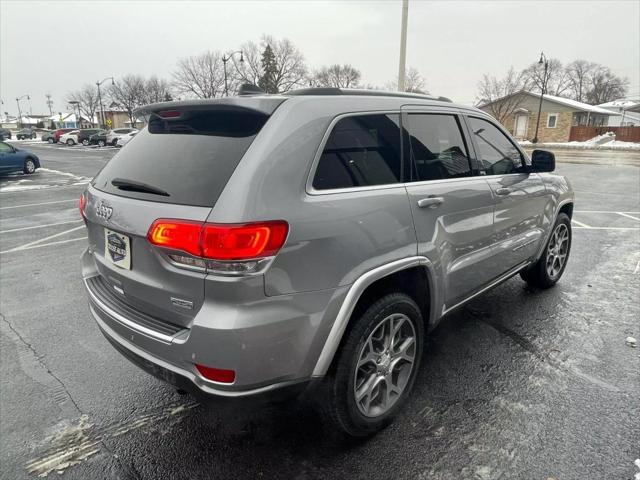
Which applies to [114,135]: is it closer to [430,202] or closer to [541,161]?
[541,161]

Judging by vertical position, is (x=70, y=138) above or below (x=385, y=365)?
below

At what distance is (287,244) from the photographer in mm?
1872

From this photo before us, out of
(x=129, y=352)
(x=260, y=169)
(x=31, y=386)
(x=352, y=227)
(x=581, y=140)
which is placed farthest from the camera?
(x=581, y=140)

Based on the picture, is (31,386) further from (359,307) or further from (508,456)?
(508,456)

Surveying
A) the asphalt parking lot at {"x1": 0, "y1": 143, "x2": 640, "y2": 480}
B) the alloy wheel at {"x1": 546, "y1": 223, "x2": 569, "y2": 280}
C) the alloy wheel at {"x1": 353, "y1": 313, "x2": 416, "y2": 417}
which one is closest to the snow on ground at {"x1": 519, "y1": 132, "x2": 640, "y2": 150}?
the alloy wheel at {"x1": 546, "y1": 223, "x2": 569, "y2": 280}

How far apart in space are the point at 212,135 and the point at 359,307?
3.82ft

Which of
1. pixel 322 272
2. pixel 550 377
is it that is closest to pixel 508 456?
pixel 550 377

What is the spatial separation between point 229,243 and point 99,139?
152ft

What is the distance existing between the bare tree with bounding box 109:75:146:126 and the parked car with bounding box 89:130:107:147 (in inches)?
1104

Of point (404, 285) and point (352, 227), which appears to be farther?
point (404, 285)

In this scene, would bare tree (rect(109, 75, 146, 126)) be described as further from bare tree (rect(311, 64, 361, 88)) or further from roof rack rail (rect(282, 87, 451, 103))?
roof rack rail (rect(282, 87, 451, 103))

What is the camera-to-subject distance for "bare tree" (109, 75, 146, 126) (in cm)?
6925

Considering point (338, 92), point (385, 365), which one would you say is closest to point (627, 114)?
point (338, 92)

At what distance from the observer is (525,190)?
367 centimetres
